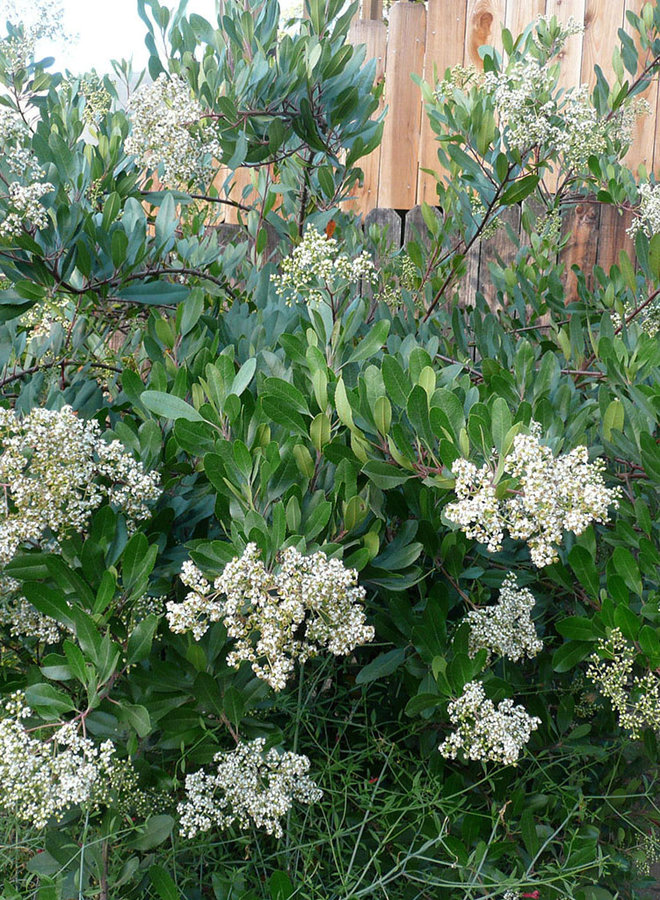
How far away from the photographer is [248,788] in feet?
4.29

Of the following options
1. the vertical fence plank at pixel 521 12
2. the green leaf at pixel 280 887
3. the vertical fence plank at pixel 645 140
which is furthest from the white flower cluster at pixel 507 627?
the vertical fence plank at pixel 521 12

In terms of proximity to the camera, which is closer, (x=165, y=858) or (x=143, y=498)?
(x=143, y=498)

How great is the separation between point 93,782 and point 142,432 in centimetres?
61

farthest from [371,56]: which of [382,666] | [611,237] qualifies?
[382,666]

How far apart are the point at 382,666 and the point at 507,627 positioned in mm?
254

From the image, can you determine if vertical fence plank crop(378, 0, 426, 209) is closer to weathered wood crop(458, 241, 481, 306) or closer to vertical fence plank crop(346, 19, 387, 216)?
vertical fence plank crop(346, 19, 387, 216)

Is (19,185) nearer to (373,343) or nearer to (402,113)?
(373,343)

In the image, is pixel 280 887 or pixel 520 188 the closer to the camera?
pixel 280 887

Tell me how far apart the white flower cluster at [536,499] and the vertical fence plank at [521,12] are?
3.56 meters

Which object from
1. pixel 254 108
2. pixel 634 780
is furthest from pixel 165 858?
pixel 254 108

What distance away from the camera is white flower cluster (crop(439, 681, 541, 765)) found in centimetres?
135

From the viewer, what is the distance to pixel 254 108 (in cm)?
203

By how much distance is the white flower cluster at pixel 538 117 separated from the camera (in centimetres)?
197

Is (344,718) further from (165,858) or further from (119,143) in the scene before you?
(119,143)
